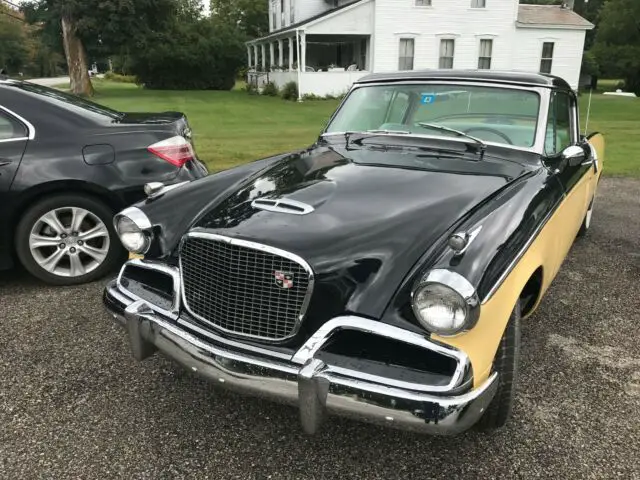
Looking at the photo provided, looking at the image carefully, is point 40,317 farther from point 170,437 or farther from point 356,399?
point 356,399

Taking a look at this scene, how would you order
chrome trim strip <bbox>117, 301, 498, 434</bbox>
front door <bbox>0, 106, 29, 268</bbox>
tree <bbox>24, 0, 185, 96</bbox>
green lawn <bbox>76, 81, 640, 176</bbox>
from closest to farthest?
chrome trim strip <bbox>117, 301, 498, 434</bbox> < front door <bbox>0, 106, 29, 268</bbox> < green lawn <bbox>76, 81, 640, 176</bbox> < tree <bbox>24, 0, 185, 96</bbox>

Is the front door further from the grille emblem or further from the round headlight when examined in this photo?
the grille emblem

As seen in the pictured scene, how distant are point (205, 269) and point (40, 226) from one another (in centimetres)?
231

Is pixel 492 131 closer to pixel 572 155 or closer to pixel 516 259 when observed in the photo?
pixel 572 155

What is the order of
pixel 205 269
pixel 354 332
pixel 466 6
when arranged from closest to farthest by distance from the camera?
pixel 354 332 < pixel 205 269 < pixel 466 6

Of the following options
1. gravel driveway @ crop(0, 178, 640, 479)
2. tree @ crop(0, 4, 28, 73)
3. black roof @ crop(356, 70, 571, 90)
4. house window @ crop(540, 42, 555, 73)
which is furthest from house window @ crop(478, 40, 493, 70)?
tree @ crop(0, 4, 28, 73)

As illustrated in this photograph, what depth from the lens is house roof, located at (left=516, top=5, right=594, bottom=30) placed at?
87.5ft

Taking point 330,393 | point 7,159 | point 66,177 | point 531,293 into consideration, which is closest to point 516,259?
point 531,293

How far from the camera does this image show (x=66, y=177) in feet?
13.9

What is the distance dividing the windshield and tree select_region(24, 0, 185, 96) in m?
29.2

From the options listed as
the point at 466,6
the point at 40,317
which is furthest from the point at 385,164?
the point at 466,6

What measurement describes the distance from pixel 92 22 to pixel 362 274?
31.7 meters

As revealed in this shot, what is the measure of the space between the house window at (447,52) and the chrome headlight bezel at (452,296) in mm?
26058

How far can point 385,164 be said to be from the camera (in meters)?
3.41
